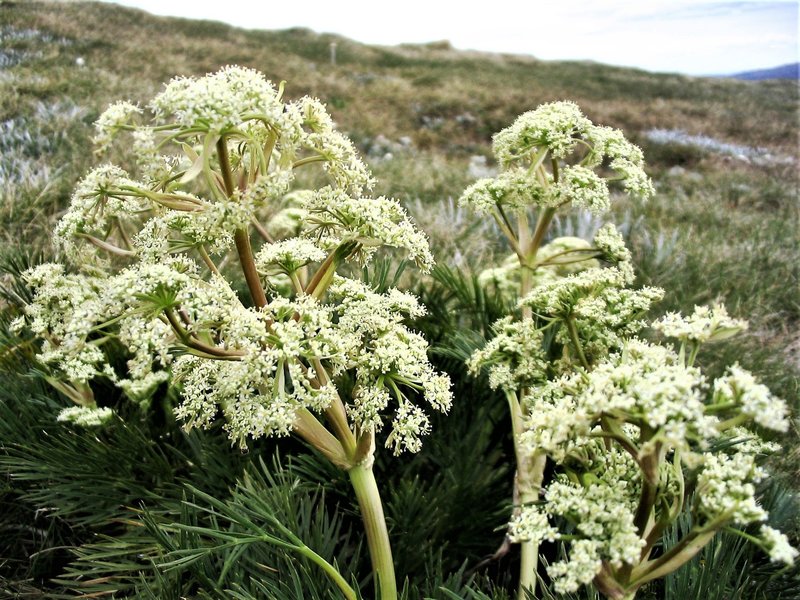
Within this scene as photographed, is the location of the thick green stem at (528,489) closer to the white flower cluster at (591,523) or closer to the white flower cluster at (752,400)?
the white flower cluster at (591,523)

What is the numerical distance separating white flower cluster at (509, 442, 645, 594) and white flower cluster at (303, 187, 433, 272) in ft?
1.92

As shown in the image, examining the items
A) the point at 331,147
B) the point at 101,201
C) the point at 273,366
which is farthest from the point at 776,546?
the point at 101,201

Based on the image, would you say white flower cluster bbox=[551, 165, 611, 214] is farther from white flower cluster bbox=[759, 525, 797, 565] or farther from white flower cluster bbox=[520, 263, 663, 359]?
white flower cluster bbox=[759, 525, 797, 565]

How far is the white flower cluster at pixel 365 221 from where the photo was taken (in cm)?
131

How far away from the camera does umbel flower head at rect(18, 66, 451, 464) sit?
112 cm

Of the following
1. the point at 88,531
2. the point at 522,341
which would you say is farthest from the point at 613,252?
the point at 88,531

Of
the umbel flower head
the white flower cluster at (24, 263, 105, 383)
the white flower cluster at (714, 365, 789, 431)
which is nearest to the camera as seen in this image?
the white flower cluster at (714, 365, 789, 431)

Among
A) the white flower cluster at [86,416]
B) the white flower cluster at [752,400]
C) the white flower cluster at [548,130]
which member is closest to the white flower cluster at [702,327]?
the white flower cluster at [752,400]

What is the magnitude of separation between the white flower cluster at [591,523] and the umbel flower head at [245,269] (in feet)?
1.25

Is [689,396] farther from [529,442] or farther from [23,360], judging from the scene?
[23,360]

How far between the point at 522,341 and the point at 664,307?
2.45m

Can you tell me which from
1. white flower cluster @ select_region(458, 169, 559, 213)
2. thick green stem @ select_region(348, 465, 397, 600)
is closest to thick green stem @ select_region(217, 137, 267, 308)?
thick green stem @ select_region(348, 465, 397, 600)

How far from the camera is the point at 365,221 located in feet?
4.31

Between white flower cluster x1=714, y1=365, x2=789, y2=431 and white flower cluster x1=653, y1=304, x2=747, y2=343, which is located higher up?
white flower cluster x1=653, y1=304, x2=747, y2=343
